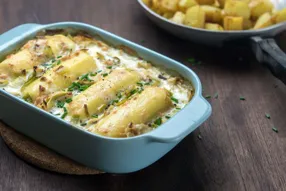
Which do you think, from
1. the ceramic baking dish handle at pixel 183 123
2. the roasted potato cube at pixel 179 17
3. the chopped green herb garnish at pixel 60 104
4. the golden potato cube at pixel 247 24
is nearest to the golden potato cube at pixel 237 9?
the golden potato cube at pixel 247 24

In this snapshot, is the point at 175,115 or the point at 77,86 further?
the point at 77,86

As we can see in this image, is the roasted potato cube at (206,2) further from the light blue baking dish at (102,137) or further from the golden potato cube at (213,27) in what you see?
the light blue baking dish at (102,137)

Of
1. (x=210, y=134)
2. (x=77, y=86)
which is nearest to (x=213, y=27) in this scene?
(x=210, y=134)

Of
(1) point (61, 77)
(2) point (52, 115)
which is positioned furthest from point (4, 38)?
(2) point (52, 115)

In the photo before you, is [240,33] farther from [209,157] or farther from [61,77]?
[61,77]

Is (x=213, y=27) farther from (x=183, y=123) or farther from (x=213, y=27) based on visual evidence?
(x=183, y=123)

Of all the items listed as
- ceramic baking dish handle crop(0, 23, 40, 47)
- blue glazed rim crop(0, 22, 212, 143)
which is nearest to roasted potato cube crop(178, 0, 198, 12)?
blue glazed rim crop(0, 22, 212, 143)

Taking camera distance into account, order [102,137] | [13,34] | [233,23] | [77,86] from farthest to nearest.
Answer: [233,23] < [13,34] < [77,86] < [102,137]
